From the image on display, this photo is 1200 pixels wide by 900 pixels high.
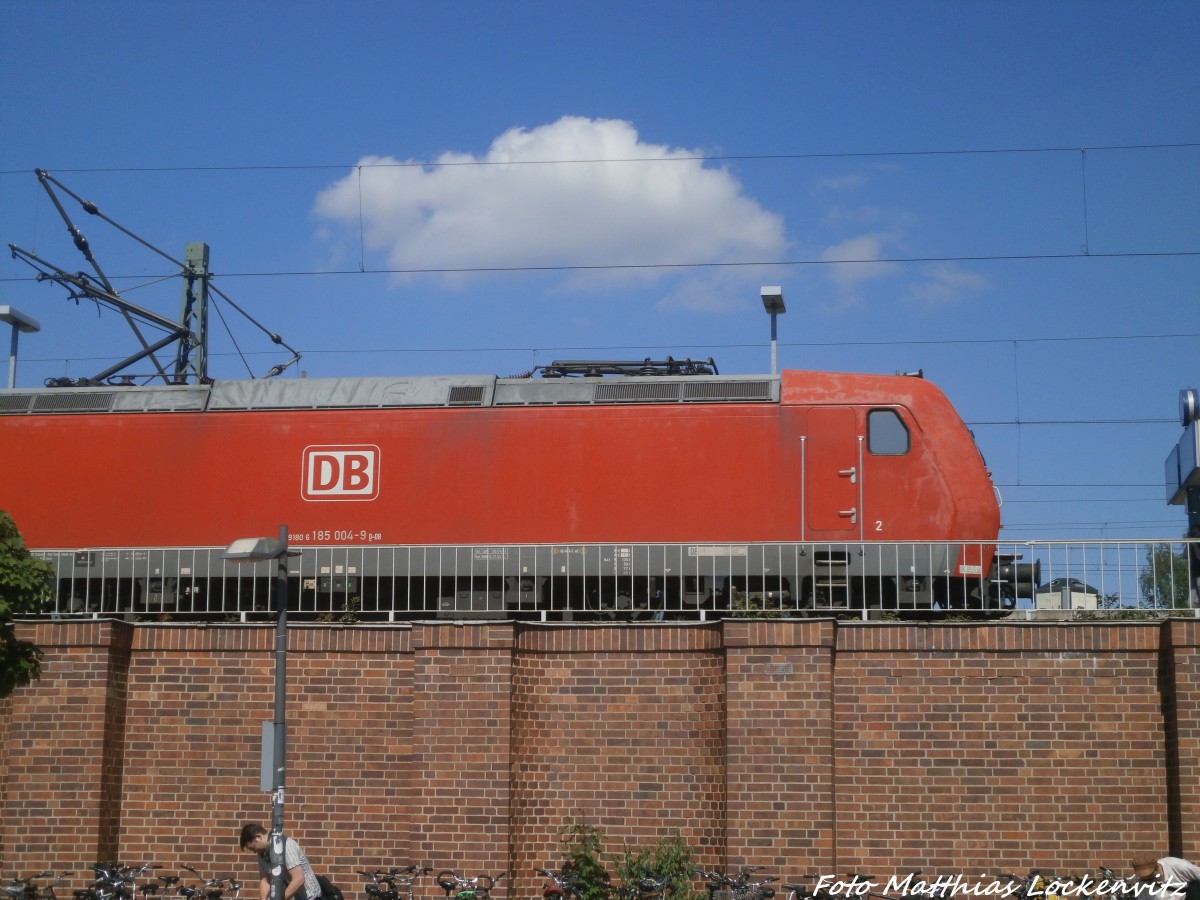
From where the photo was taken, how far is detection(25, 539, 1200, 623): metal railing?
56.4ft

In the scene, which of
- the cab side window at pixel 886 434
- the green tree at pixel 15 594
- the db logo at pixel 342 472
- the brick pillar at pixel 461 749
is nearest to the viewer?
the green tree at pixel 15 594

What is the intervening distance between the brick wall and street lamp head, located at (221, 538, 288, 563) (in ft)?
10.5

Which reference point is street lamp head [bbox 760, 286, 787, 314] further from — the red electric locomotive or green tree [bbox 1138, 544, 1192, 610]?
green tree [bbox 1138, 544, 1192, 610]

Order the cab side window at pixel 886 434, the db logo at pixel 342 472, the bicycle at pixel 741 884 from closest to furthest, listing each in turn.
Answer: the bicycle at pixel 741 884, the cab side window at pixel 886 434, the db logo at pixel 342 472

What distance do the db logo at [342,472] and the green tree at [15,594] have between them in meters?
6.67

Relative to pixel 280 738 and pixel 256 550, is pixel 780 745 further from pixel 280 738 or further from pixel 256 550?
pixel 256 550

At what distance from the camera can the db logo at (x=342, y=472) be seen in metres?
21.0

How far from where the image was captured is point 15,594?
1412cm

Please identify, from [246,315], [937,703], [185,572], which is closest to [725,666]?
[937,703]

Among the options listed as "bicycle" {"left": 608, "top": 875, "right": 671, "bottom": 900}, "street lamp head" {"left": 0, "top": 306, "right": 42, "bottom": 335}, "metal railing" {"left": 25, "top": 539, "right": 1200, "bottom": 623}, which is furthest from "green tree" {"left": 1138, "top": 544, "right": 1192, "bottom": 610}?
"street lamp head" {"left": 0, "top": 306, "right": 42, "bottom": 335}

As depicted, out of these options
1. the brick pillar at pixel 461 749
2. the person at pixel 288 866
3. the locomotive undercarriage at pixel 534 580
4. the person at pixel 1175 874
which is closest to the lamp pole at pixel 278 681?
the person at pixel 288 866

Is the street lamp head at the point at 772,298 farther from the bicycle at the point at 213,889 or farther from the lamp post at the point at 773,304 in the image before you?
the bicycle at the point at 213,889

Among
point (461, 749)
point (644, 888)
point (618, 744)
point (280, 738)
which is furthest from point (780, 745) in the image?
point (280, 738)

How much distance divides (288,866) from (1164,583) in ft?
34.4
